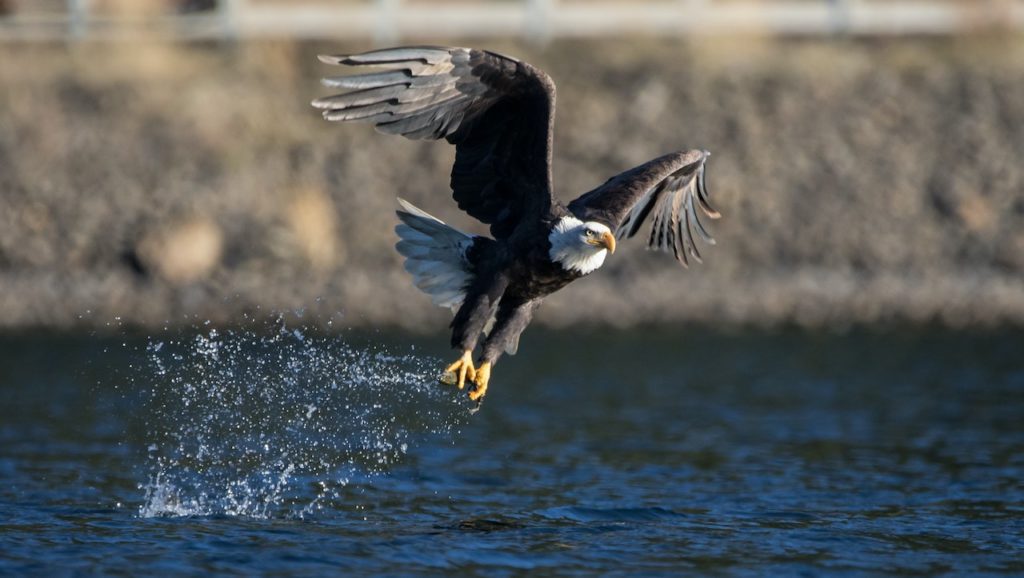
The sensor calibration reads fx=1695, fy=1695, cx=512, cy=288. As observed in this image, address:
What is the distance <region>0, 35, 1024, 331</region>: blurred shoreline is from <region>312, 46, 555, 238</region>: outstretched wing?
974cm

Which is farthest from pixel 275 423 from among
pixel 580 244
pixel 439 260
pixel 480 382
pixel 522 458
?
pixel 580 244

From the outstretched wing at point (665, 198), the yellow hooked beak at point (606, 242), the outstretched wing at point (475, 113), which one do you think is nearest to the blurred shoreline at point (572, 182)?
the outstretched wing at point (665, 198)

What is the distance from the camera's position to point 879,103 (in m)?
23.3

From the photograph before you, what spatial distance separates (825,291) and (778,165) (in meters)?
2.25

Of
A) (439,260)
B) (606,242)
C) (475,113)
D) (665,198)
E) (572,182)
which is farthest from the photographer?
(572,182)

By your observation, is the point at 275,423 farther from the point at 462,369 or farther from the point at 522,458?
the point at 462,369

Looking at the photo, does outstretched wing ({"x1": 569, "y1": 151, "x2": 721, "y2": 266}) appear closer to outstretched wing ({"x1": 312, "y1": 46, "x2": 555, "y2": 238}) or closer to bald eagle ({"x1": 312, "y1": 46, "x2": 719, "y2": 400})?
bald eagle ({"x1": 312, "y1": 46, "x2": 719, "y2": 400})

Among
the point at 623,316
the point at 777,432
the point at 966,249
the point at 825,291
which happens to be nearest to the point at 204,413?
the point at 777,432

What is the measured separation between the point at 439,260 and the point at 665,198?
1.66 meters

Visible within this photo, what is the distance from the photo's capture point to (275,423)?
12.6 metres

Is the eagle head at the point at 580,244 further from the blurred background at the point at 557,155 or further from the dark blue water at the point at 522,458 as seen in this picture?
the blurred background at the point at 557,155

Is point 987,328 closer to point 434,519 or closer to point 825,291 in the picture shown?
point 825,291

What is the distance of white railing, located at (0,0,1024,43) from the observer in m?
24.1

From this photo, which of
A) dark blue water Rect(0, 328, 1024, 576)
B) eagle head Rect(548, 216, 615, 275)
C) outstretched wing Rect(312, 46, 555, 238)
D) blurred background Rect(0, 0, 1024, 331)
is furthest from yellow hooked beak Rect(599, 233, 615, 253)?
blurred background Rect(0, 0, 1024, 331)
